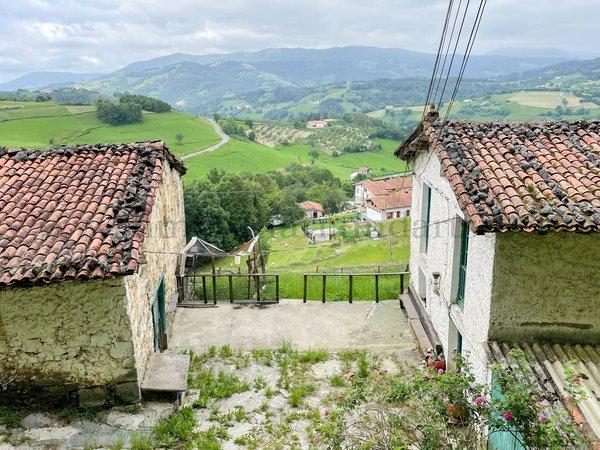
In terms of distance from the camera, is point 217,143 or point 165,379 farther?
point 217,143

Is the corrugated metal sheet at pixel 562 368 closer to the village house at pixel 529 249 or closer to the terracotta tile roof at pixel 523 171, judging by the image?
the village house at pixel 529 249

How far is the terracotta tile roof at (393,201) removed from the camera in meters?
44.8

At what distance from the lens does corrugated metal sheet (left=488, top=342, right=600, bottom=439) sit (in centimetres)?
624

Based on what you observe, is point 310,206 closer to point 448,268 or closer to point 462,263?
point 448,268

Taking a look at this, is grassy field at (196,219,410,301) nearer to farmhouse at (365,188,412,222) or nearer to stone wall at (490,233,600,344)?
farmhouse at (365,188,412,222)

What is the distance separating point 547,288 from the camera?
25.6 ft

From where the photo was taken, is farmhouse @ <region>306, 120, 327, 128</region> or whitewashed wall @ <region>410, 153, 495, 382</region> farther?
farmhouse @ <region>306, 120, 327, 128</region>

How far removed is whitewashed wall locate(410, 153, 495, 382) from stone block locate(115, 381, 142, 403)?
567cm

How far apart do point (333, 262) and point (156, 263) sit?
24087 mm

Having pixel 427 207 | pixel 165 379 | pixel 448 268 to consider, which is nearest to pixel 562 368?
pixel 448 268

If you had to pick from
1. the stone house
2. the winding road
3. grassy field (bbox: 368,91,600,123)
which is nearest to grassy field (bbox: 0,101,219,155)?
the winding road

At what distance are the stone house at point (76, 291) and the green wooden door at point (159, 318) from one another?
0.87 metres

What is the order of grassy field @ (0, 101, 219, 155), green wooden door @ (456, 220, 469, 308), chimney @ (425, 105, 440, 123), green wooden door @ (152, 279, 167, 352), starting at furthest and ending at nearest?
grassy field @ (0, 101, 219, 155) < green wooden door @ (152, 279, 167, 352) < chimney @ (425, 105, 440, 123) < green wooden door @ (456, 220, 469, 308)

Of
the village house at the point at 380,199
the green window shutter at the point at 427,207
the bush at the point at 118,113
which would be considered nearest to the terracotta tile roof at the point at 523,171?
the green window shutter at the point at 427,207
